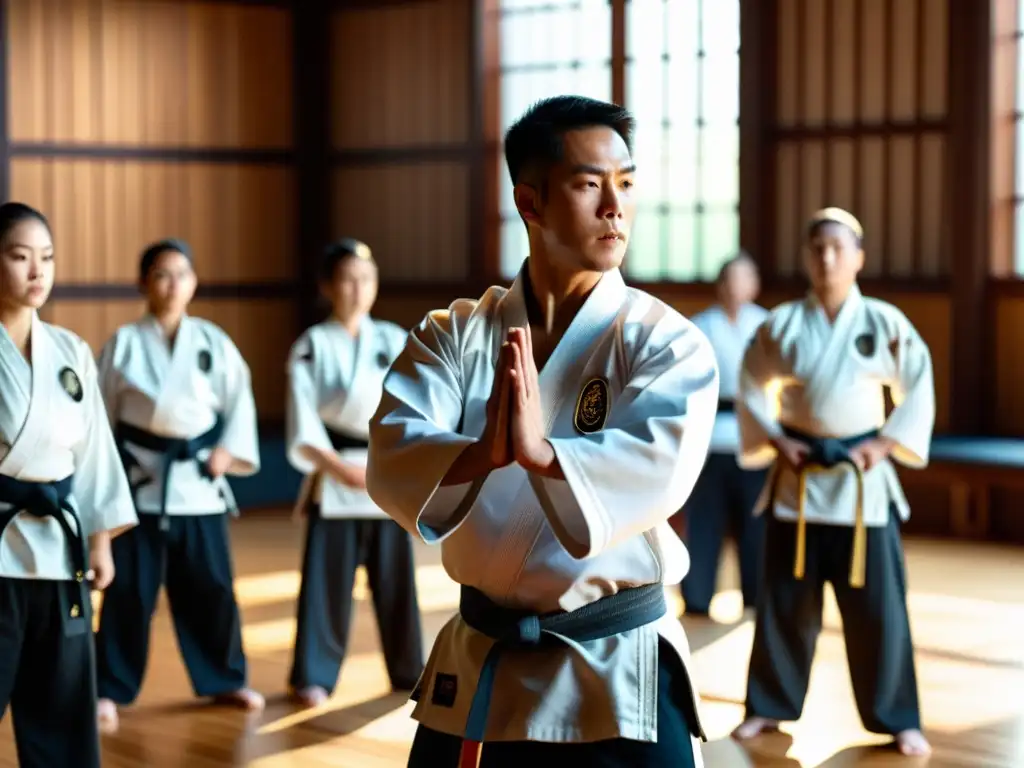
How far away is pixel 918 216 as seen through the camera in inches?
312

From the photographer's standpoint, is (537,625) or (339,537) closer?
(537,625)

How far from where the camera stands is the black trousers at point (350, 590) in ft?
16.0

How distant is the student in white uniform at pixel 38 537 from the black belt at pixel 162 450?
4.16 ft

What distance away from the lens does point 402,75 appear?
984 cm

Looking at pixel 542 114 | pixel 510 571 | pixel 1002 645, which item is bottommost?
Result: pixel 1002 645

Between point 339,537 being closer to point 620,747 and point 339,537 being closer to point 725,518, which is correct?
point 725,518

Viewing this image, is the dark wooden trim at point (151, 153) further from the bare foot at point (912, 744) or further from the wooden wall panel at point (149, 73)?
the bare foot at point (912, 744)

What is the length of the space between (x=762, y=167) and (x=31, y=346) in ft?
18.3

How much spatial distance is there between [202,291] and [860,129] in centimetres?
402

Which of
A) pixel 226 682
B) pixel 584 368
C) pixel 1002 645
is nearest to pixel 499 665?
pixel 584 368

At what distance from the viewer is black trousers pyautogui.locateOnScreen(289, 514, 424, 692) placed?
16.0 ft

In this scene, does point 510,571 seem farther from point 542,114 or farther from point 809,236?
point 809,236

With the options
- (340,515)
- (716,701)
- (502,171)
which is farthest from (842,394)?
(502,171)

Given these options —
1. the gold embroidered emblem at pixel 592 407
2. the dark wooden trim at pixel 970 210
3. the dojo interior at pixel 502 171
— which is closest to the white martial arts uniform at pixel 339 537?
the dojo interior at pixel 502 171
